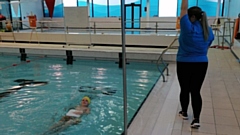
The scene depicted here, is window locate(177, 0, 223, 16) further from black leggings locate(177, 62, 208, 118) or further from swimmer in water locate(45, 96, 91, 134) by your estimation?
black leggings locate(177, 62, 208, 118)

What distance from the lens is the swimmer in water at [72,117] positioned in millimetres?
2831

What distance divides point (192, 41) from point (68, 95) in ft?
8.73

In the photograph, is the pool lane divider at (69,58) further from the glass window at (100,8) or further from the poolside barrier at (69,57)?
the glass window at (100,8)

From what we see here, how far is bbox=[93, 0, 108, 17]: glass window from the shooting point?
50.2ft

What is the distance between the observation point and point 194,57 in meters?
2.09

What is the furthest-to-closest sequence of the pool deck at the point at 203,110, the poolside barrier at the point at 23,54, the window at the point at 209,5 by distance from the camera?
the window at the point at 209,5 < the poolside barrier at the point at 23,54 < the pool deck at the point at 203,110

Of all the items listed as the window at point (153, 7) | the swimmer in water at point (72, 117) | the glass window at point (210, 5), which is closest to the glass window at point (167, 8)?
the window at point (153, 7)

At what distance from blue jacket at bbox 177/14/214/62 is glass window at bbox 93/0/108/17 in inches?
544

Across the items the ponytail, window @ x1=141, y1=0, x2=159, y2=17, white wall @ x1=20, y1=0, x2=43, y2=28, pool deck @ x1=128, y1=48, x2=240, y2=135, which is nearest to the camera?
the ponytail

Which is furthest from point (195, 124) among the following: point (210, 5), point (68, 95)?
point (210, 5)

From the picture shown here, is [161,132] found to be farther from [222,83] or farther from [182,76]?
[222,83]

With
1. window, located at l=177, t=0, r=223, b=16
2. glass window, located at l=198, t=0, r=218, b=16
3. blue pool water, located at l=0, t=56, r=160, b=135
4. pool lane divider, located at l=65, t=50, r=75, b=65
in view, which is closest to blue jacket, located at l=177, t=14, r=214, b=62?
blue pool water, located at l=0, t=56, r=160, b=135

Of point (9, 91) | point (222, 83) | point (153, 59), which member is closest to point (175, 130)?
point (222, 83)

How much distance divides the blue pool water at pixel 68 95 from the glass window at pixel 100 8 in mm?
9506
